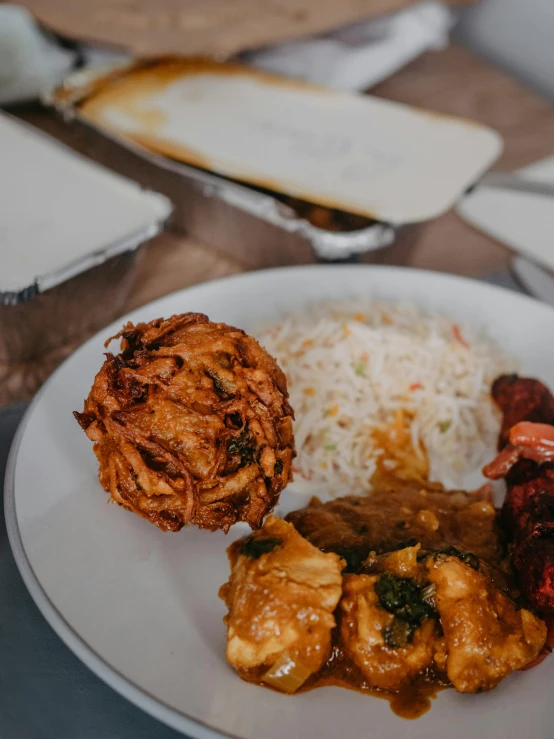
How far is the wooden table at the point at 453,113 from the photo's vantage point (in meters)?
3.21

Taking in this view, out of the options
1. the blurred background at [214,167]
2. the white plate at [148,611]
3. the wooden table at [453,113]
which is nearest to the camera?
the white plate at [148,611]

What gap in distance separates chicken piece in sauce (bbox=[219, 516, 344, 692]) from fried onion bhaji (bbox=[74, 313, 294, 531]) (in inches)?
9.1

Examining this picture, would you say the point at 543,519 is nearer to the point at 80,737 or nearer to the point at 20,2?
the point at 80,737

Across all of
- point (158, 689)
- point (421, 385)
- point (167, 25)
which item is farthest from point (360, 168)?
point (158, 689)

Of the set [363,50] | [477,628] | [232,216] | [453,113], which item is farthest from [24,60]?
[477,628]

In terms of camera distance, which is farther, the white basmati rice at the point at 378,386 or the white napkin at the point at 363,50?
the white napkin at the point at 363,50

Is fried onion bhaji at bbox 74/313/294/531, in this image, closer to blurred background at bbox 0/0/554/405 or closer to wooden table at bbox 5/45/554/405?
blurred background at bbox 0/0/554/405

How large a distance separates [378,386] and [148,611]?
1192 millimetres

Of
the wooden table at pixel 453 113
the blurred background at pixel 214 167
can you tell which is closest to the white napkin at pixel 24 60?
the blurred background at pixel 214 167

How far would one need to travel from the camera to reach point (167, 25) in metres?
→ 4.03

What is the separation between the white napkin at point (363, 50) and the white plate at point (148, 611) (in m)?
2.45

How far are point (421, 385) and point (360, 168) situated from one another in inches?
45.2

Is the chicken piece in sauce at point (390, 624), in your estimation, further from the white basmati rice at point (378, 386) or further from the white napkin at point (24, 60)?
the white napkin at point (24, 60)

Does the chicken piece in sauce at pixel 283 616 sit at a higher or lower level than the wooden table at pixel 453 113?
higher
